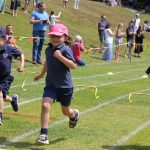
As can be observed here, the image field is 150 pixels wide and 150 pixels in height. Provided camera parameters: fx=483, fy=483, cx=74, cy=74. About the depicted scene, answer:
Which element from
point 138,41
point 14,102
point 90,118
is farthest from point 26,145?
point 138,41

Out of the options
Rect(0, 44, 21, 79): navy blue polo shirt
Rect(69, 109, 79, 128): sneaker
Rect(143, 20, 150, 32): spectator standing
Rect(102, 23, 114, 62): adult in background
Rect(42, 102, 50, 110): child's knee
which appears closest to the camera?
Rect(42, 102, 50, 110): child's knee

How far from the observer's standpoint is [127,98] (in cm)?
1134

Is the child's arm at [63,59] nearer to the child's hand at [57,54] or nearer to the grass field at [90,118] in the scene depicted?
the child's hand at [57,54]

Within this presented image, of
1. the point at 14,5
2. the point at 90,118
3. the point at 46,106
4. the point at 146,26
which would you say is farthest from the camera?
the point at 146,26

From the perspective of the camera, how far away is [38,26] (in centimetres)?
1750

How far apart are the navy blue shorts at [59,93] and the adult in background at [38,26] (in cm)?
1029

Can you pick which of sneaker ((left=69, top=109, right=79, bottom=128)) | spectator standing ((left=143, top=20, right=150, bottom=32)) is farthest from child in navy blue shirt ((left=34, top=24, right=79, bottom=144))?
spectator standing ((left=143, top=20, right=150, bottom=32))

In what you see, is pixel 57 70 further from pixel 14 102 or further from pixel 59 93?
pixel 14 102

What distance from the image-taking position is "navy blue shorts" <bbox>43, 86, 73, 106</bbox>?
21.9ft

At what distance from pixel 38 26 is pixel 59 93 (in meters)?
11.0

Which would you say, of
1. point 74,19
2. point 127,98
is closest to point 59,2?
point 74,19

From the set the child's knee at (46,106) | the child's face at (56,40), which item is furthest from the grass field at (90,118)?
the child's face at (56,40)

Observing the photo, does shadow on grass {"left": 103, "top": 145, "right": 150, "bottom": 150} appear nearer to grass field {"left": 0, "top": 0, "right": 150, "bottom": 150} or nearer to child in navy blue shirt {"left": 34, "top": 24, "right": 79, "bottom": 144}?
grass field {"left": 0, "top": 0, "right": 150, "bottom": 150}

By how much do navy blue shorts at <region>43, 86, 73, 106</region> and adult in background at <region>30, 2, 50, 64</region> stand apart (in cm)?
1029
